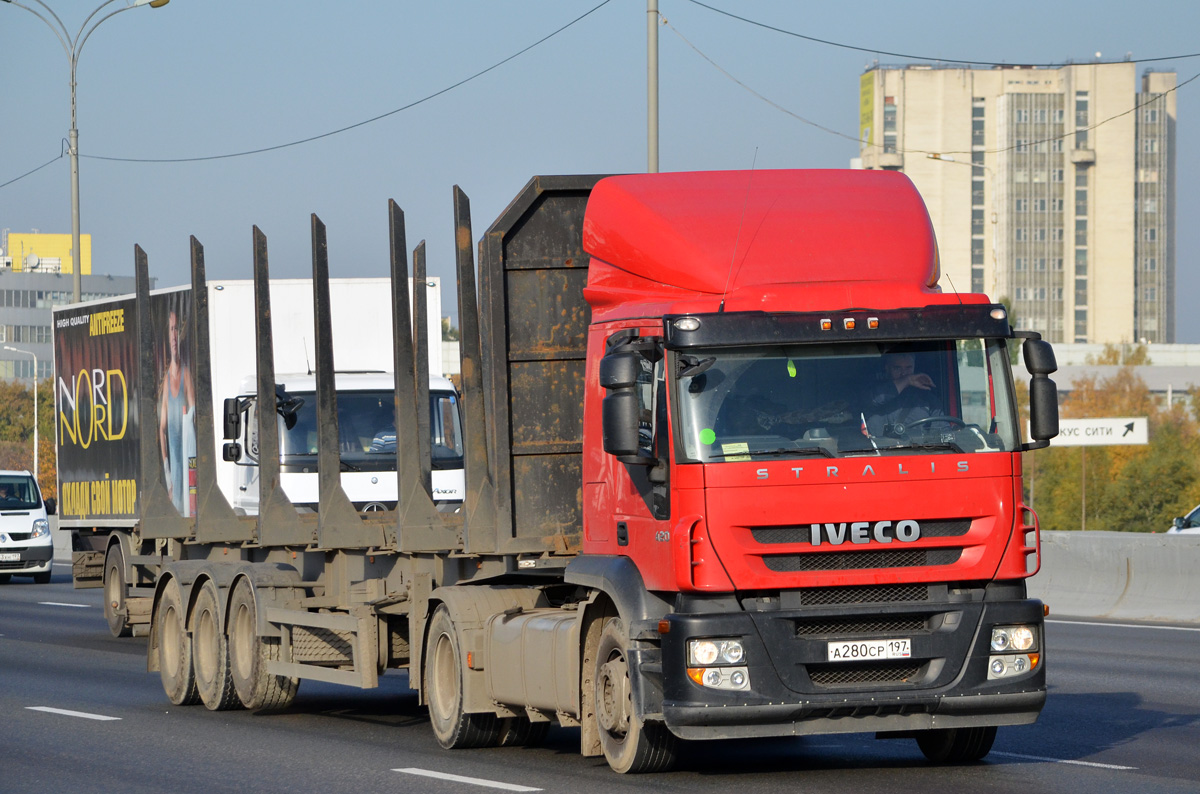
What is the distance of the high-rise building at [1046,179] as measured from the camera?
18350cm

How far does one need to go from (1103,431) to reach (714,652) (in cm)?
2004

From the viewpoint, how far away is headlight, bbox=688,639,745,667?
833 cm

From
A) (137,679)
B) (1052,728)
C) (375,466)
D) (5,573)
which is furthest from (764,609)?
(5,573)

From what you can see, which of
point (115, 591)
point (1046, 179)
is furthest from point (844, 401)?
point (1046, 179)

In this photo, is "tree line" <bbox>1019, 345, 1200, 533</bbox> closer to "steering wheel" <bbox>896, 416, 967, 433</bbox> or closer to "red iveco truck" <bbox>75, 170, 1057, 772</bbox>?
"red iveco truck" <bbox>75, 170, 1057, 772</bbox>

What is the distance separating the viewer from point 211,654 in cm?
1354

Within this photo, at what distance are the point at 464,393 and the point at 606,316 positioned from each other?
150 cm

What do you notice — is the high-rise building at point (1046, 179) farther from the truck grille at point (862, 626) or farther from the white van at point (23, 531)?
the truck grille at point (862, 626)

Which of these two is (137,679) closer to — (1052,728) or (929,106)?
(1052,728)

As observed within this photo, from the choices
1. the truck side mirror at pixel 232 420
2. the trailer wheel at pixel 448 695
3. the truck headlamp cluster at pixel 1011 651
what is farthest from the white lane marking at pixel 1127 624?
the truck headlamp cluster at pixel 1011 651

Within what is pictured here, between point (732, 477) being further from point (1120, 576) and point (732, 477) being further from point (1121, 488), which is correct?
point (1121, 488)

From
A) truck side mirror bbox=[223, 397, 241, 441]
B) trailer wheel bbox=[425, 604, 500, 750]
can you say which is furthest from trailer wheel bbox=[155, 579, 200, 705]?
trailer wheel bbox=[425, 604, 500, 750]

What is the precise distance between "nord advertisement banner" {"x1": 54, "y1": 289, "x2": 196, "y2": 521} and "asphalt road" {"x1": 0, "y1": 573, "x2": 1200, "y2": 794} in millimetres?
2617

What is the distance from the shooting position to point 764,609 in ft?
27.6
